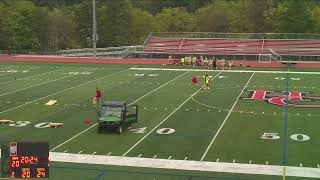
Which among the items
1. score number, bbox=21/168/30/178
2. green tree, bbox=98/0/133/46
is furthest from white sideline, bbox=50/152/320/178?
green tree, bbox=98/0/133/46

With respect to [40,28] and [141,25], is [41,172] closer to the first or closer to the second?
[40,28]

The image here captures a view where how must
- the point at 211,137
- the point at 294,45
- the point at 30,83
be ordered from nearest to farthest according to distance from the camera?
1. the point at 211,137
2. the point at 30,83
3. the point at 294,45

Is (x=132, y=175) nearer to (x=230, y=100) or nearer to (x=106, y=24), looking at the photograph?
(x=230, y=100)

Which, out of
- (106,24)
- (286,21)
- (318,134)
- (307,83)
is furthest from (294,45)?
(318,134)

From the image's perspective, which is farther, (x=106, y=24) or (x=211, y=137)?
(x=106, y=24)

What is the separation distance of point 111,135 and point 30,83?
748 inches

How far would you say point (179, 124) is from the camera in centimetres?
2644

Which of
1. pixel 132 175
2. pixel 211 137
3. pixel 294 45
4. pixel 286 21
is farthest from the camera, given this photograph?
pixel 286 21

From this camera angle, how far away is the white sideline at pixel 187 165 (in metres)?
18.7

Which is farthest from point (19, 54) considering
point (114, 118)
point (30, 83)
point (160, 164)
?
point (160, 164)

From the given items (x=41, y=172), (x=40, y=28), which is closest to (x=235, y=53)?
(x=40, y=28)

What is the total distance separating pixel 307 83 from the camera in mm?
41812

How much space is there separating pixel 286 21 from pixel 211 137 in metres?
65.0

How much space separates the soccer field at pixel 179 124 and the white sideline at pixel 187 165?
1.3 inches
